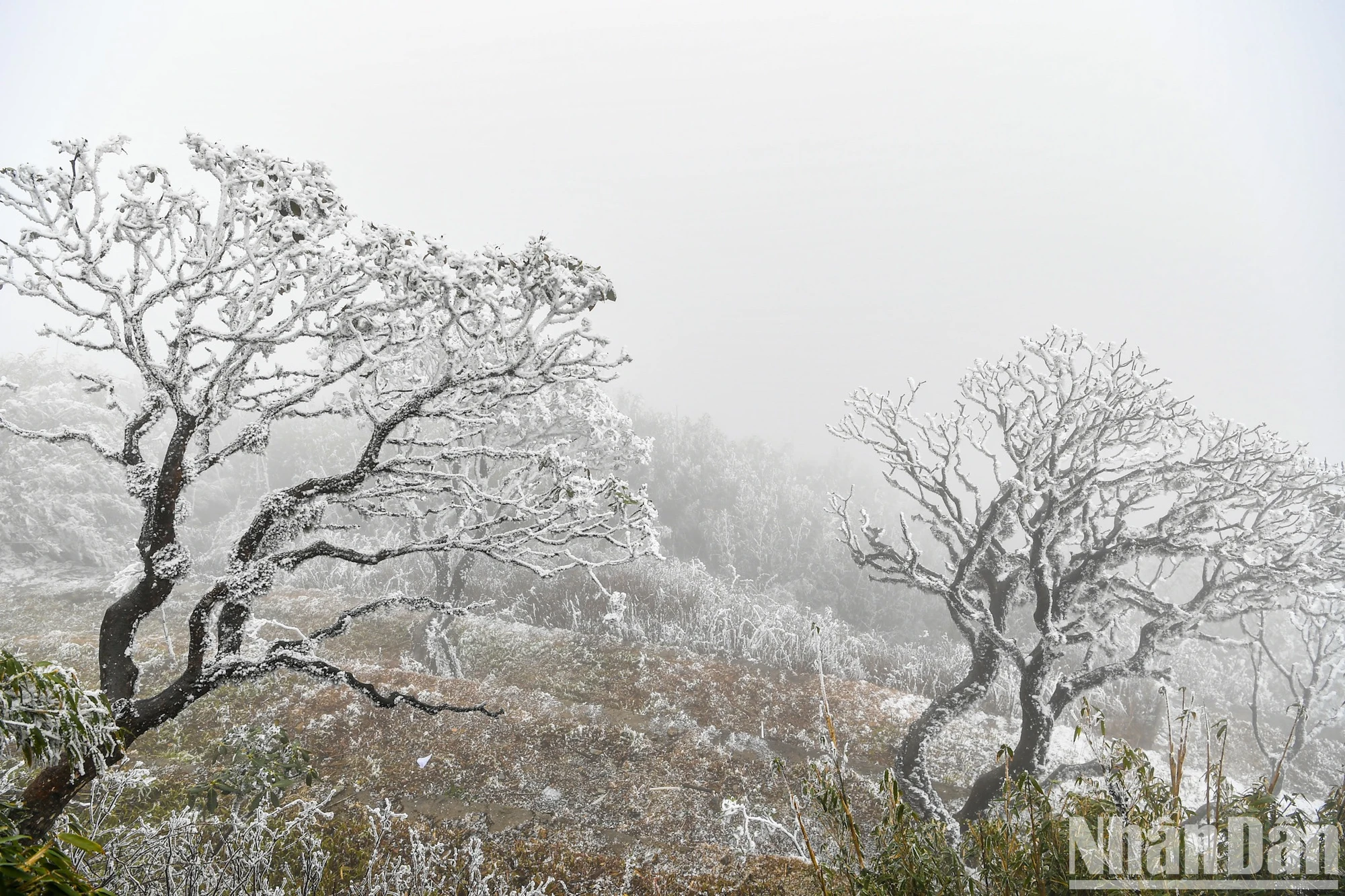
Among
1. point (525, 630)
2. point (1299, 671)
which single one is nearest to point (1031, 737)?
point (525, 630)

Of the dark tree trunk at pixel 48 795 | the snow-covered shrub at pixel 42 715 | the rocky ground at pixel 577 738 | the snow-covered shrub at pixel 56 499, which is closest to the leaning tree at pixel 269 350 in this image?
the dark tree trunk at pixel 48 795

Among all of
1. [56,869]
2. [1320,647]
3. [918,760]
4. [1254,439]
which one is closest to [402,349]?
[56,869]

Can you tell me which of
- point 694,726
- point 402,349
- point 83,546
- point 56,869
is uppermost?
point 402,349

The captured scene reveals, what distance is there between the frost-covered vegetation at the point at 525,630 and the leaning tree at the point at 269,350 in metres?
0.04

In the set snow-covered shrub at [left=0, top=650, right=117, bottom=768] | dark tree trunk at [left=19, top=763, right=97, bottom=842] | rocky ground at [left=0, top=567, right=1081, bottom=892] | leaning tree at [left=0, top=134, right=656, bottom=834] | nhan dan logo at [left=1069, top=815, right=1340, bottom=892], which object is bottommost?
rocky ground at [left=0, top=567, right=1081, bottom=892]

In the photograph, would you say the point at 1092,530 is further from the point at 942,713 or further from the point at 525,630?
the point at 525,630

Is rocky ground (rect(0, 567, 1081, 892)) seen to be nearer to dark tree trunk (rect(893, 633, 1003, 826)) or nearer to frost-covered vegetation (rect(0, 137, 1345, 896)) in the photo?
frost-covered vegetation (rect(0, 137, 1345, 896))

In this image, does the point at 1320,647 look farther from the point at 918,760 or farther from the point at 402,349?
the point at 402,349

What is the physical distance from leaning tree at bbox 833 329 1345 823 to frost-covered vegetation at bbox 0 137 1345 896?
76 millimetres


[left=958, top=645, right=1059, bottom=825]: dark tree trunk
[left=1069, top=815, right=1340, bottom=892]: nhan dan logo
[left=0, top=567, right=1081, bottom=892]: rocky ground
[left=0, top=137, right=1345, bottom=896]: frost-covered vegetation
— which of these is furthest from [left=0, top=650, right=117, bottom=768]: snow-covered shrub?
[left=958, top=645, right=1059, bottom=825]: dark tree trunk

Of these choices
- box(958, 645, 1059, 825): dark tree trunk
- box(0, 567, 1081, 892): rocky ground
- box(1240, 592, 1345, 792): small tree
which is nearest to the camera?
box(0, 567, 1081, 892): rocky ground

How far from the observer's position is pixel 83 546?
714 inches

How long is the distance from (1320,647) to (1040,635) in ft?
24.2

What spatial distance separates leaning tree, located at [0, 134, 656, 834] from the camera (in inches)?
167
